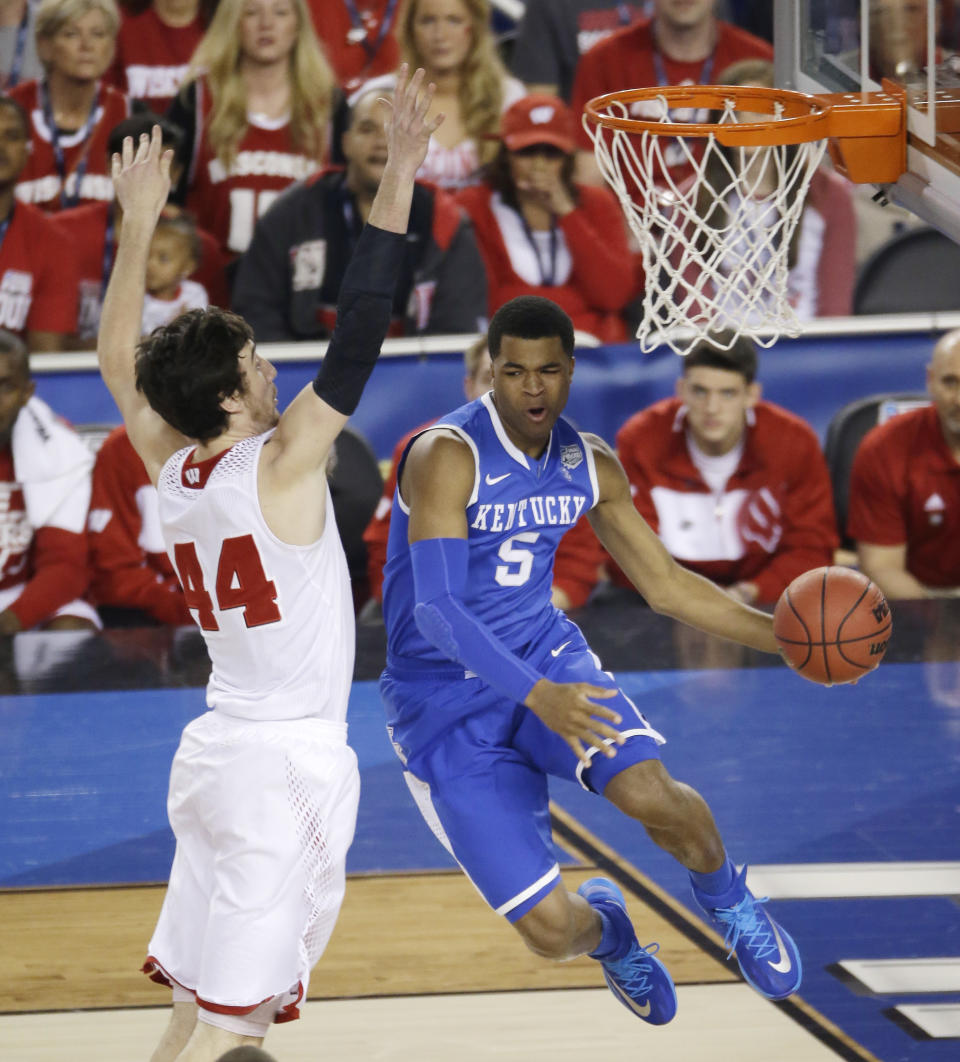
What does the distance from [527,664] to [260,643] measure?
681 millimetres

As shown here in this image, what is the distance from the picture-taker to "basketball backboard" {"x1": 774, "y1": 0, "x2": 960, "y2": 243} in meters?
4.25

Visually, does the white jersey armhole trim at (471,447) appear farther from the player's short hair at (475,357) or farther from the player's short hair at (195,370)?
the player's short hair at (475,357)

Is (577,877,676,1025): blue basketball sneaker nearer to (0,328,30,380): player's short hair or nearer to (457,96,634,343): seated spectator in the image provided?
(0,328,30,380): player's short hair

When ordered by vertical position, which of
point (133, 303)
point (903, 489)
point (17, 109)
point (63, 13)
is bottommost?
point (903, 489)

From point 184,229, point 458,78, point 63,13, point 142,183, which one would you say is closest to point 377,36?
point 458,78

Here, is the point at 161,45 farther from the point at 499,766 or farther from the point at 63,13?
the point at 499,766

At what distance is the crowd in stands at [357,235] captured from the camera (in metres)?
7.12

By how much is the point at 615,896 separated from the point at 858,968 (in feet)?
2.37

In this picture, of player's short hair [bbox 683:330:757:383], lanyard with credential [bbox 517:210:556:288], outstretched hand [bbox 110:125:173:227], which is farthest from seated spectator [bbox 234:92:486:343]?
outstretched hand [bbox 110:125:173:227]

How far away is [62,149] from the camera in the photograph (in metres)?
8.48

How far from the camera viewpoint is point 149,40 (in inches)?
348

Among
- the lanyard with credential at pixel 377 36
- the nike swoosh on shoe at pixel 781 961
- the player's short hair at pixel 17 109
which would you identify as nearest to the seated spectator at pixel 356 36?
the lanyard with credential at pixel 377 36

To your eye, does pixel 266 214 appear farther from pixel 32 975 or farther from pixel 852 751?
pixel 32 975

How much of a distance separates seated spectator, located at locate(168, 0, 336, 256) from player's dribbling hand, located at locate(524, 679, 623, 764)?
17.4 ft
